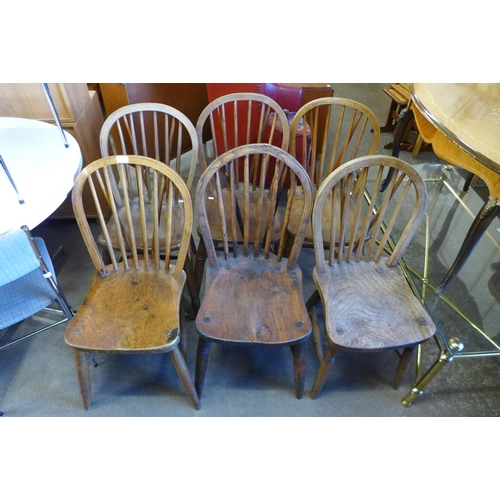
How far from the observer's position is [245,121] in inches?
77.0

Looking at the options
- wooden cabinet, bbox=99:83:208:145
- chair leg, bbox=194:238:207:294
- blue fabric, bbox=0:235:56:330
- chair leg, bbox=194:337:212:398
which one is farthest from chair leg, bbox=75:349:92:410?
wooden cabinet, bbox=99:83:208:145

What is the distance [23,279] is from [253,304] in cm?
86

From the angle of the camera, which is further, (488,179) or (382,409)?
(382,409)

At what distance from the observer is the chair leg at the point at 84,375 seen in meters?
1.11

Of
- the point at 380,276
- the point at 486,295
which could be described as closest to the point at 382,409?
the point at 380,276

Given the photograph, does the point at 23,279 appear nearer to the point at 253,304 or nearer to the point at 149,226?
the point at 149,226

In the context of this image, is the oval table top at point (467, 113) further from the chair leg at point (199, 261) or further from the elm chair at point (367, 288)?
the chair leg at point (199, 261)

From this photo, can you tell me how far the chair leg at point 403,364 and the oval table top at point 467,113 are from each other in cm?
64

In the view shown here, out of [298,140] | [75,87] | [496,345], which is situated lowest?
[496,345]

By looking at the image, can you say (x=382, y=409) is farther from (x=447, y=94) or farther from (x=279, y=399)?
(x=447, y=94)

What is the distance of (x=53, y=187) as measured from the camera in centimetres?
112

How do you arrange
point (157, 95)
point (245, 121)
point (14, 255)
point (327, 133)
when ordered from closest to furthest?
point (14, 255)
point (327, 133)
point (245, 121)
point (157, 95)

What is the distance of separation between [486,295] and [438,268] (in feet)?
0.70

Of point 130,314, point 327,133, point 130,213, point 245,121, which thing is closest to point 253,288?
point 130,314
